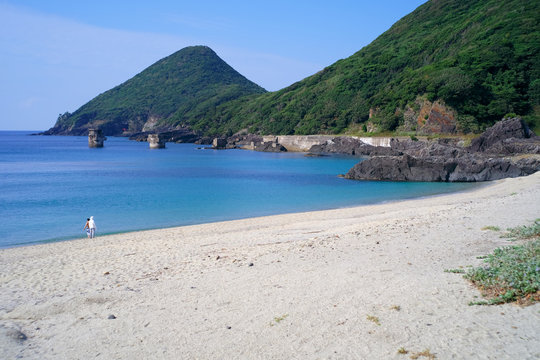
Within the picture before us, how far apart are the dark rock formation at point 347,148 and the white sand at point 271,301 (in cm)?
4777

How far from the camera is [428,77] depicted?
60.9m

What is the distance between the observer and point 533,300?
545 centimetres

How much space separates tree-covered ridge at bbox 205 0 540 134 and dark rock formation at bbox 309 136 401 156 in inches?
212

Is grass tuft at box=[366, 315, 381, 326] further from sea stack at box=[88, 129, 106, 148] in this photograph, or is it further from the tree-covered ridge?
sea stack at box=[88, 129, 106, 148]

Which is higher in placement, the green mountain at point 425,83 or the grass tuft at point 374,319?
the green mountain at point 425,83

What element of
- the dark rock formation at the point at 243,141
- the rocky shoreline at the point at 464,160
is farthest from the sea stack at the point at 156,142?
the rocky shoreline at the point at 464,160

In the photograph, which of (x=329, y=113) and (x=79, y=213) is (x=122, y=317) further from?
(x=329, y=113)

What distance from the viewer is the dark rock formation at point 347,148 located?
5995cm

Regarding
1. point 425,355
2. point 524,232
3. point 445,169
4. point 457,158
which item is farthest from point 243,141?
point 425,355

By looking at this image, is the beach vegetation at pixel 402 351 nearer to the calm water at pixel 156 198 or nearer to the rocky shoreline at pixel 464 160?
the calm water at pixel 156 198

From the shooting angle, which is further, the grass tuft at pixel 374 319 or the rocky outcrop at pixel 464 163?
the rocky outcrop at pixel 464 163

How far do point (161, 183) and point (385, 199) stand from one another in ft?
61.4

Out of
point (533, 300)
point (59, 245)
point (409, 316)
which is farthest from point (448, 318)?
point (59, 245)

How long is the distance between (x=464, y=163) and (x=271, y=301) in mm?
27804
